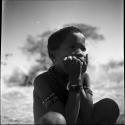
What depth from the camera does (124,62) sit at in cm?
141

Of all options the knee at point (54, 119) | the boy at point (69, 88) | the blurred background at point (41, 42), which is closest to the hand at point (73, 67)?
the boy at point (69, 88)

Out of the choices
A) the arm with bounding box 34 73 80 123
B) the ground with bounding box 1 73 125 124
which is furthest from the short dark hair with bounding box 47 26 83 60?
the ground with bounding box 1 73 125 124

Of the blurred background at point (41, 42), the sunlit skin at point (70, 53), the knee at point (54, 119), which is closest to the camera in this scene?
the knee at point (54, 119)

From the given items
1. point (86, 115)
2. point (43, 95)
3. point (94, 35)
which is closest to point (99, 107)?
point (86, 115)

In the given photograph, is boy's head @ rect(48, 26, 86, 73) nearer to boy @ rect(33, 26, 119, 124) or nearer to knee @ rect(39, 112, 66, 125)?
boy @ rect(33, 26, 119, 124)

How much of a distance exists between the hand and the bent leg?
0.14m

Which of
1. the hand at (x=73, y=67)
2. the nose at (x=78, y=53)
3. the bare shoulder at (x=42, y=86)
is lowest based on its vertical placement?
the bare shoulder at (x=42, y=86)

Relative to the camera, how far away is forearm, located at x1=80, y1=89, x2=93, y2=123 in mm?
828

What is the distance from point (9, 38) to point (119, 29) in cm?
54

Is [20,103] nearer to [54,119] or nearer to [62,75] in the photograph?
[62,75]

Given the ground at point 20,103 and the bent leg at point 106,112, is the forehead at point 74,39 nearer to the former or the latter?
the bent leg at point 106,112

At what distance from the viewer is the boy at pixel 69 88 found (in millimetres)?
760

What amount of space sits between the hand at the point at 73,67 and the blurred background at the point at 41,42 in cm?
49

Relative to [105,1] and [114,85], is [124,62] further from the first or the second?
[105,1]
